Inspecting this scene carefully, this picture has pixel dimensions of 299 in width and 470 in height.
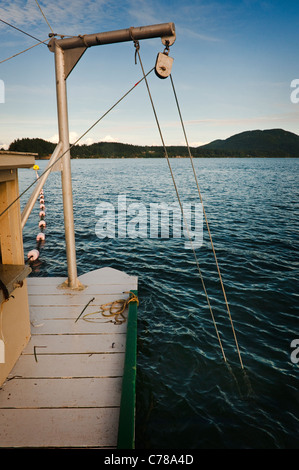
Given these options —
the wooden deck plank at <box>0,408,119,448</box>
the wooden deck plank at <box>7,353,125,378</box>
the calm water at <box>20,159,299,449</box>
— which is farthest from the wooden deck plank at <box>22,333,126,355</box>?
the calm water at <box>20,159,299,449</box>

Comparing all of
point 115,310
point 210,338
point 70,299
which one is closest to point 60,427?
point 115,310

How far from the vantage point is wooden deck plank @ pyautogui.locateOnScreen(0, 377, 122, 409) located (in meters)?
3.68

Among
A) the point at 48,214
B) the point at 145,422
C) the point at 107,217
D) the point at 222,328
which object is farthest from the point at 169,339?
the point at 48,214

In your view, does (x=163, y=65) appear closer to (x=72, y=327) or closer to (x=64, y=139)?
(x=64, y=139)

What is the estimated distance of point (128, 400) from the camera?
355cm

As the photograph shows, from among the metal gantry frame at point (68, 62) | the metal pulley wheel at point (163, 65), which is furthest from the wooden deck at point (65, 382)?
the metal pulley wheel at point (163, 65)

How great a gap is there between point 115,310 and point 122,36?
17.5ft

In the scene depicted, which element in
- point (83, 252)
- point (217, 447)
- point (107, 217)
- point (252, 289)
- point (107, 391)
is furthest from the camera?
point (107, 217)

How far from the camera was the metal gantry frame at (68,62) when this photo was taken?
5.15m

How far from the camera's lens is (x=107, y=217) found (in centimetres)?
2567

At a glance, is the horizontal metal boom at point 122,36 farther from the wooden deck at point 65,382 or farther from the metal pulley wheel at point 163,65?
the wooden deck at point 65,382

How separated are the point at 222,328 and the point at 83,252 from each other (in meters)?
9.70

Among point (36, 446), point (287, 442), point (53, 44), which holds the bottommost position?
point (287, 442)
